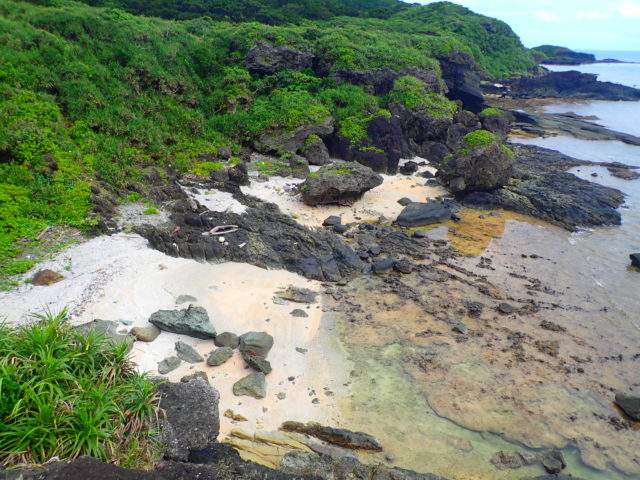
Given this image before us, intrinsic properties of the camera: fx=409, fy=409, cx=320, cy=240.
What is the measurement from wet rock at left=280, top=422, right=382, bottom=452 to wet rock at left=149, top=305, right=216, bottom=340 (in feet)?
11.9

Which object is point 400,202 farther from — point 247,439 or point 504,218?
point 247,439

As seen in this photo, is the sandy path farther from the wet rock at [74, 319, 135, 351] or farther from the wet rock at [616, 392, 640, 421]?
the wet rock at [616, 392, 640, 421]

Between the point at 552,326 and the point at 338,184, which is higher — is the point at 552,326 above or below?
below

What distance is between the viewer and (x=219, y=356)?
10641 mm

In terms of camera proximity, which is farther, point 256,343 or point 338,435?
point 256,343

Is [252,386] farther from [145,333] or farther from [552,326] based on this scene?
[552,326]

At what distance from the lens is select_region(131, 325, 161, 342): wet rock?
10.7 meters

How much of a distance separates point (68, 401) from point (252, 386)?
445 centimetres

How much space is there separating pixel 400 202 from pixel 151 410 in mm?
17784

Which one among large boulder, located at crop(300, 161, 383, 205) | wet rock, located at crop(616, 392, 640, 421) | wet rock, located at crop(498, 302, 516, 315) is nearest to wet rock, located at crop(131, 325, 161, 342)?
wet rock, located at crop(498, 302, 516, 315)

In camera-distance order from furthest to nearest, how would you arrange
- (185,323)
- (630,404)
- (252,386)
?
1. (185,323)
2. (630,404)
3. (252,386)

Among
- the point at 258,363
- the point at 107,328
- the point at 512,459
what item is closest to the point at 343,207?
the point at 258,363

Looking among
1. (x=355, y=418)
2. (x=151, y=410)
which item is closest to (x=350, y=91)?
(x=355, y=418)

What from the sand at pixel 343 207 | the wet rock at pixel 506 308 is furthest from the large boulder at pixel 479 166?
the wet rock at pixel 506 308
